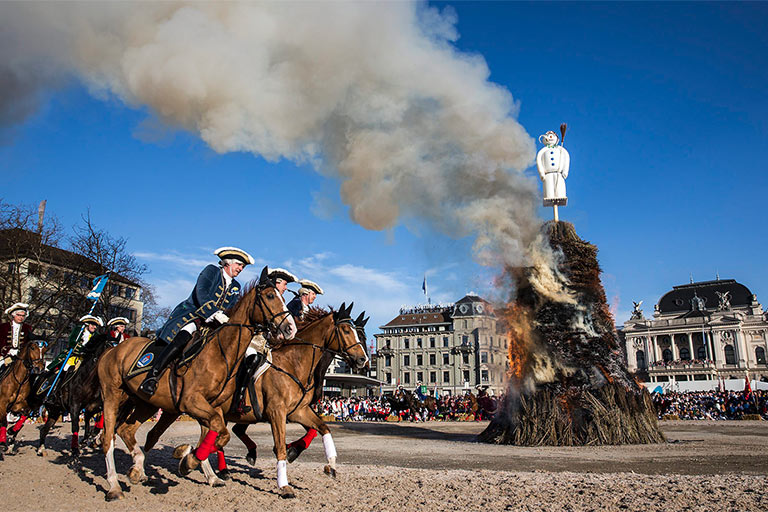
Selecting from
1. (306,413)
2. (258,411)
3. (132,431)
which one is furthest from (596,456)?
(132,431)

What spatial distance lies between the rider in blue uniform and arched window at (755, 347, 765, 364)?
129746 mm

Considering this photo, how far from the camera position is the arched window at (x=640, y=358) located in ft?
404

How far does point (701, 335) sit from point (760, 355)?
11.3 metres

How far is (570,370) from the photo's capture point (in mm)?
16938

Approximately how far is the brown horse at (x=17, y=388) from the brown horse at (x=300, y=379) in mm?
5658

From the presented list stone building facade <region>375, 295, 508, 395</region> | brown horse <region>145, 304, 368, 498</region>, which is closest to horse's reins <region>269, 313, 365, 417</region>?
brown horse <region>145, 304, 368, 498</region>

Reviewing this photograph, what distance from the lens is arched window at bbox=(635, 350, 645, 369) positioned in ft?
404

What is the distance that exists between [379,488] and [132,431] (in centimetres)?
484

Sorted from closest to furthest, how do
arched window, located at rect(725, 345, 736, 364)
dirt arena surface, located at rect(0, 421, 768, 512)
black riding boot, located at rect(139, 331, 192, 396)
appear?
dirt arena surface, located at rect(0, 421, 768, 512) → black riding boot, located at rect(139, 331, 192, 396) → arched window, located at rect(725, 345, 736, 364)

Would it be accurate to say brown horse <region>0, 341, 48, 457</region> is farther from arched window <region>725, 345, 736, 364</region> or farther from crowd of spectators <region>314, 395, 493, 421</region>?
arched window <region>725, 345, 736, 364</region>

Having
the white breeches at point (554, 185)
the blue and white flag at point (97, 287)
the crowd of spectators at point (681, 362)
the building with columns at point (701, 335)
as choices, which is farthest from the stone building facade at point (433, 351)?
the blue and white flag at point (97, 287)

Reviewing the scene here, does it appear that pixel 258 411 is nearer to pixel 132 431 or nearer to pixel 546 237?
pixel 132 431

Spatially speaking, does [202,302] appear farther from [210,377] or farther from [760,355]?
[760,355]

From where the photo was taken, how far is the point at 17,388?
13.2 metres
